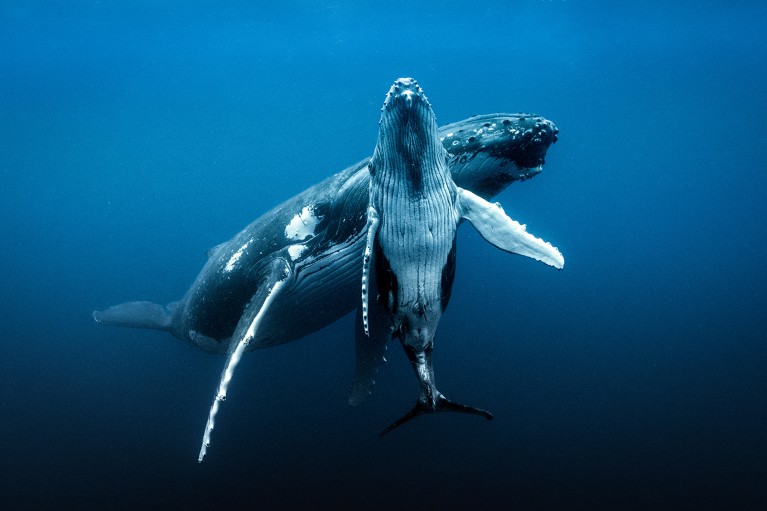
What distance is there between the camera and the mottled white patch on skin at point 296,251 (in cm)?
573

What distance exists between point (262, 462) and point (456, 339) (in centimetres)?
618

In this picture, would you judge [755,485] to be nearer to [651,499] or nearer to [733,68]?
[651,499]

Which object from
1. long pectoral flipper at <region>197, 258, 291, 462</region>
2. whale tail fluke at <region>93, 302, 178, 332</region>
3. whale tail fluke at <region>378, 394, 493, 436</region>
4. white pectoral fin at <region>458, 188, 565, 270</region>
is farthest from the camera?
whale tail fluke at <region>93, 302, 178, 332</region>

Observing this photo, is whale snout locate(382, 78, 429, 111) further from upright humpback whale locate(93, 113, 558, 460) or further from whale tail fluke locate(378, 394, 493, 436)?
whale tail fluke locate(378, 394, 493, 436)

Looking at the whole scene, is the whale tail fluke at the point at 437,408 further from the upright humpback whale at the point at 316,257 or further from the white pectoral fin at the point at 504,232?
the upright humpback whale at the point at 316,257

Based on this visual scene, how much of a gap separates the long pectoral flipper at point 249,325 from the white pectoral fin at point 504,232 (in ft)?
8.18

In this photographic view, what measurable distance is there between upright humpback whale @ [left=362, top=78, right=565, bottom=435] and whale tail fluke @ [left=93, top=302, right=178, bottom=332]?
19.5 ft

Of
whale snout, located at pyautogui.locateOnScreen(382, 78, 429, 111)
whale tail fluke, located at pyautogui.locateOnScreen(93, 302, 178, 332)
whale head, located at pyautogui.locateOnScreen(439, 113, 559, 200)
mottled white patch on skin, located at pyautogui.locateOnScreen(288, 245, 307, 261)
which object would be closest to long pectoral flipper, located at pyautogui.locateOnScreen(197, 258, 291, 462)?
mottled white patch on skin, located at pyautogui.locateOnScreen(288, 245, 307, 261)

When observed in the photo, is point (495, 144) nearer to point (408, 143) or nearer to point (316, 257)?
point (408, 143)

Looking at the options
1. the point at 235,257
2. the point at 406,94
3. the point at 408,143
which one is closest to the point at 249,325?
the point at 235,257

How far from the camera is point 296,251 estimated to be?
5.75 m

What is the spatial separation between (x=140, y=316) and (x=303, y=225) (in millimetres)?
4851

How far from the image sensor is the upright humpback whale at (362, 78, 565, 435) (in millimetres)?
3523

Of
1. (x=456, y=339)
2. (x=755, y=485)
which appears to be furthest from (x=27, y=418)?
(x=755, y=485)
